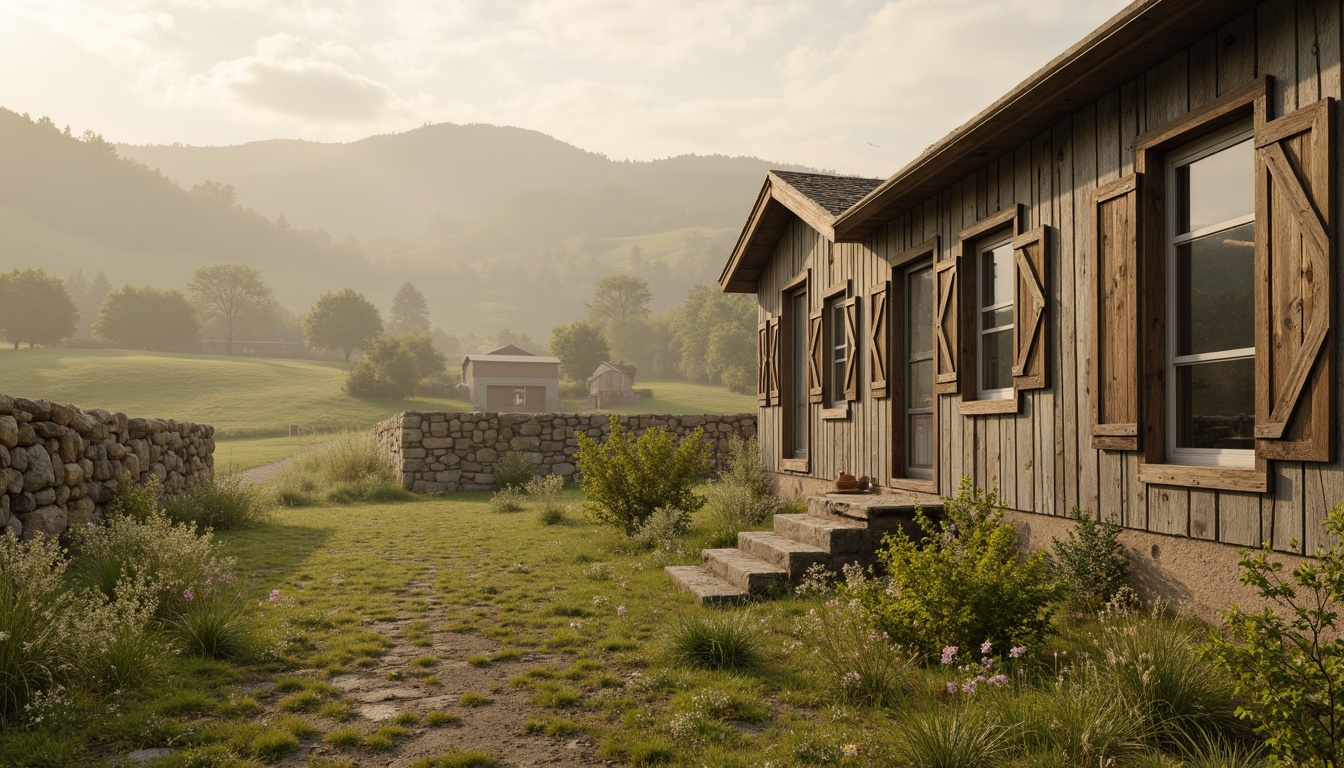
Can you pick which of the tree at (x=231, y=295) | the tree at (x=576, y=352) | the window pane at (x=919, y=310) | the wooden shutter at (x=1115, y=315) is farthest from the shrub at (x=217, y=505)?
Answer: the tree at (x=231, y=295)

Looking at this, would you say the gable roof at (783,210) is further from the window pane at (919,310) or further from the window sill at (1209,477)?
the window sill at (1209,477)

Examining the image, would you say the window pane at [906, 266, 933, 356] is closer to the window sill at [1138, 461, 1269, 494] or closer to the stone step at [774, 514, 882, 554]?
the stone step at [774, 514, 882, 554]

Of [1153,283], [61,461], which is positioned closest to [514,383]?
[61,461]

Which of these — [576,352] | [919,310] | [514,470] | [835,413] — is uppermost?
[576,352]

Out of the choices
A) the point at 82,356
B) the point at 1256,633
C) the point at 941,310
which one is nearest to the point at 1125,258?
the point at 941,310

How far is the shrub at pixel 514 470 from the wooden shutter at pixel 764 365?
6010 millimetres

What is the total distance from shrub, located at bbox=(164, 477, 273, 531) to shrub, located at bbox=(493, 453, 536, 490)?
17.8 ft

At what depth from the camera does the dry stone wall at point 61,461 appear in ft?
21.3

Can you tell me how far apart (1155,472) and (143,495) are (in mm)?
9465

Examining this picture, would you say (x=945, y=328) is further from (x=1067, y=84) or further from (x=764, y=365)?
(x=764, y=365)

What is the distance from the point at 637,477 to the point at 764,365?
12.6 ft

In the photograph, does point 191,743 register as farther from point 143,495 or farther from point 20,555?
point 143,495

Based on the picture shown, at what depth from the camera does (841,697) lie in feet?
13.6

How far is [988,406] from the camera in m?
6.57
